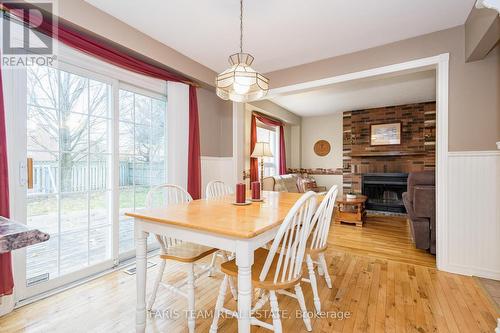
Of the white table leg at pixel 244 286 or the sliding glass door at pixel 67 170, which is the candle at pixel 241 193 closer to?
the white table leg at pixel 244 286

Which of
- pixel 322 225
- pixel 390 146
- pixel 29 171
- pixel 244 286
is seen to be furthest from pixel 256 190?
pixel 390 146

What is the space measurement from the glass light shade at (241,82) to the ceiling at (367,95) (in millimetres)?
1940

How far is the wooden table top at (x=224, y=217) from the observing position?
3.89 ft

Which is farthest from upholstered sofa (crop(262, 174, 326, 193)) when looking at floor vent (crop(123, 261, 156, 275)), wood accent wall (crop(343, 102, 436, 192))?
floor vent (crop(123, 261, 156, 275))

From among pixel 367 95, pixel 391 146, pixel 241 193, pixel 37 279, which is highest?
pixel 367 95

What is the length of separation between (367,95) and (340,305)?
4.11 metres

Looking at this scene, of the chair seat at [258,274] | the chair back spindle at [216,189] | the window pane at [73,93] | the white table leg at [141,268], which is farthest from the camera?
the chair back spindle at [216,189]

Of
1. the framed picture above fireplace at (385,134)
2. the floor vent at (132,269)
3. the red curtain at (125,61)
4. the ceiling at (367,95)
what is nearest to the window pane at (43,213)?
the floor vent at (132,269)

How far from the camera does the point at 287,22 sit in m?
2.26

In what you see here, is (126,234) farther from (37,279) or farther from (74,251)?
(37,279)

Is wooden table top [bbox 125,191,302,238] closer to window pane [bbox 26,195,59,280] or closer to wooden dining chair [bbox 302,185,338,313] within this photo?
wooden dining chair [bbox 302,185,338,313]

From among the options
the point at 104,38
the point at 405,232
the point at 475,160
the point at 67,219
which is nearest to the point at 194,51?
the point at 104,38

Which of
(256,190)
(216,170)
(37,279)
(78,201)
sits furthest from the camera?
(216,170)

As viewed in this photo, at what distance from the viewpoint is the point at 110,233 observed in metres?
2.41
